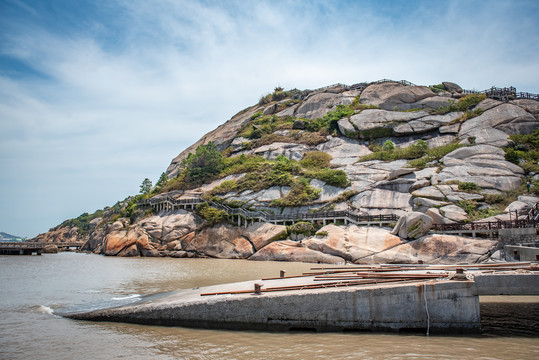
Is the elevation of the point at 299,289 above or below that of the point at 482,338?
above

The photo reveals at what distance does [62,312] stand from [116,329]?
11.8 feet

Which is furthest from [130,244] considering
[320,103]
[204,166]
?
[320,103]

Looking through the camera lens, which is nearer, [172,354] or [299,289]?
[172,354]

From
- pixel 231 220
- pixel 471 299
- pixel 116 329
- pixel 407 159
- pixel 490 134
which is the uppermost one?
pixel 490 134

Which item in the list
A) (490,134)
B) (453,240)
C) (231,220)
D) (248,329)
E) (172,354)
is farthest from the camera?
(490,134)

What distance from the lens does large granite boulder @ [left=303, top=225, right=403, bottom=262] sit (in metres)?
28.5

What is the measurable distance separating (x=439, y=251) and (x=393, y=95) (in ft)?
147

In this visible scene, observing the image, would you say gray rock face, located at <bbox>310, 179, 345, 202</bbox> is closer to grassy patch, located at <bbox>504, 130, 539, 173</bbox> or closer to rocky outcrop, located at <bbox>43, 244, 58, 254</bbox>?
grassy patch, located at <bbox>504, 130, 539, 173</bbox>

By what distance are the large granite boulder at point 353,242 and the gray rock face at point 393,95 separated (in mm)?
38956

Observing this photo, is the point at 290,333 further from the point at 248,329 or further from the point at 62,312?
the point at 62,312

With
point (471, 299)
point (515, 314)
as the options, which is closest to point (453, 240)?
point (515, 314)

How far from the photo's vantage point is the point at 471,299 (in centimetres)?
920

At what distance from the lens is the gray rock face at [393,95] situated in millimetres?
62156

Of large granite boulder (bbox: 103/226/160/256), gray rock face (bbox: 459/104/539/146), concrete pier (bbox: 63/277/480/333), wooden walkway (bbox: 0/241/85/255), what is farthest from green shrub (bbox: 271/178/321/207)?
wooden walkway (bbox: 0/241/85/255)
